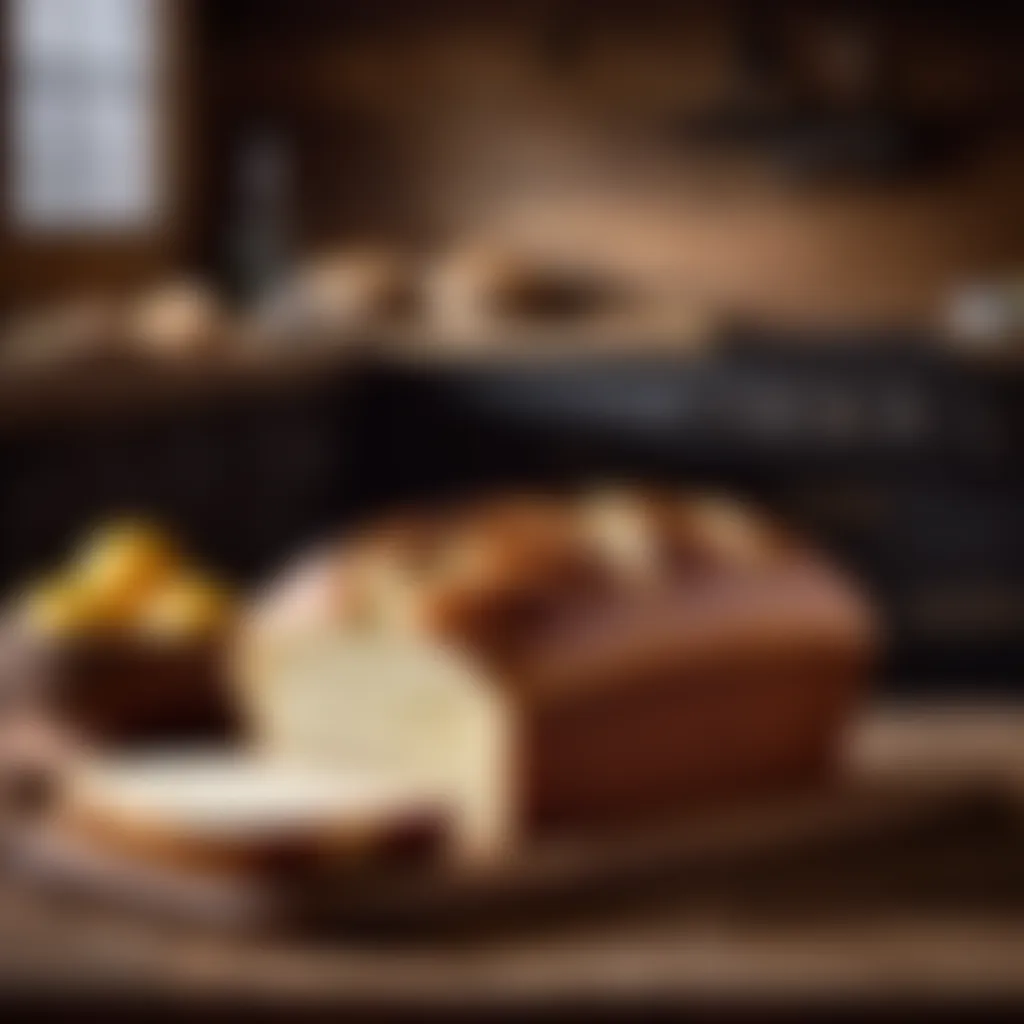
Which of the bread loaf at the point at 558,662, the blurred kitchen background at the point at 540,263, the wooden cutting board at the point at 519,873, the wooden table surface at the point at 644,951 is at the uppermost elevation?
the blurred kitchen background at the point at 540,263

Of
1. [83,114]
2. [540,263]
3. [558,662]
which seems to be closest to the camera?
[558,662]

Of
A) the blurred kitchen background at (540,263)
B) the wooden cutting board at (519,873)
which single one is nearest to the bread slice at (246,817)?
the wooden cutting board at (519,873)

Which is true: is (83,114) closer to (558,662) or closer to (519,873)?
(558,662)

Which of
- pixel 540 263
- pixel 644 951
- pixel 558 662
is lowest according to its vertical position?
pixel 644 951

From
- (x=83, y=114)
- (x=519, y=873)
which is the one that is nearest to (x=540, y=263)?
(x=83, y=114)

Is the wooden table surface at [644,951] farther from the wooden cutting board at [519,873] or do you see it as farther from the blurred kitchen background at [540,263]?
the blurred kitchen background at [540,263]
